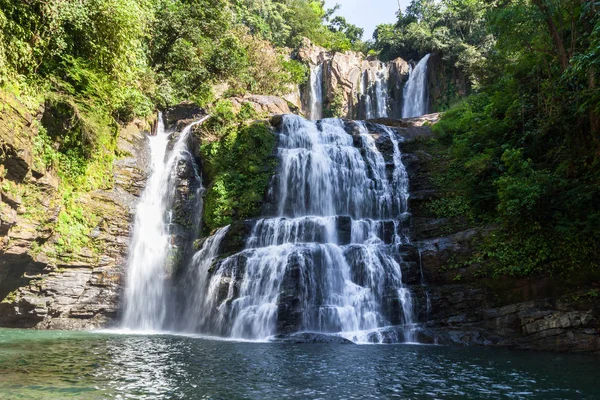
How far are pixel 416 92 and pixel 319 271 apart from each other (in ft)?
83.3

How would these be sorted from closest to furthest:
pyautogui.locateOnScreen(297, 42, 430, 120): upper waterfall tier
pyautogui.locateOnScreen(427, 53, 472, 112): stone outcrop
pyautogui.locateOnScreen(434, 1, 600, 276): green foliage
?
pyautogui.locateOnScreen(434, 1, 600, 276): green foliage, pyautogui.locateOnScreen(427, 53, 472, 112): stone outcrop, pyautogui.locateOnScreen(297, 42, 430, 120): upper waterfall tier

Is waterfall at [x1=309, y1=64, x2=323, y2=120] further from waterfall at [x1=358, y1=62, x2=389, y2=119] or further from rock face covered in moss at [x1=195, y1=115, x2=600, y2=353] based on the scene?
rock face covered in moss at [x1=195, y1=115, x2=600, y2=353]

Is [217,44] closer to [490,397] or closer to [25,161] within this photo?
[25,161]

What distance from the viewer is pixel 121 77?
1577 centimetres

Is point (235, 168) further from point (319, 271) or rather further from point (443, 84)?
point (443, 84)

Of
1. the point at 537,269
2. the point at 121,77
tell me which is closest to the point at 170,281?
the point at 121,77

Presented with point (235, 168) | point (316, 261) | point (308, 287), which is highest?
point (235, 168)

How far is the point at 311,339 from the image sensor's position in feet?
34.6

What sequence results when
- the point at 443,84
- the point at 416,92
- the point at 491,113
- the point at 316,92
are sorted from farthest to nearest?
the point at 316,92 < the point at 416,92 < the point at 443,84 < the point at 491,113

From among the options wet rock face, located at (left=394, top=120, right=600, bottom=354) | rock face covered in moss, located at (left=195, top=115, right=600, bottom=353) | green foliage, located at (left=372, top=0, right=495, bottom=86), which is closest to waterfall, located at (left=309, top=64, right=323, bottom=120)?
green foliage, located at (left=372, top=0, right=495, bottom=86)

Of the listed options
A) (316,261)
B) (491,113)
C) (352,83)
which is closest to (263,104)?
(491,113)

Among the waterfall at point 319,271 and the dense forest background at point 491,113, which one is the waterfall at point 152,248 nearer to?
the waterfall at point 319,271

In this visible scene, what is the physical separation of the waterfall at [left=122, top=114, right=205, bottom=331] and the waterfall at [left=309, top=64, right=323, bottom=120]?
57.5 ft

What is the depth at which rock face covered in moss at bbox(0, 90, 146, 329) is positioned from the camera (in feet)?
37.5
